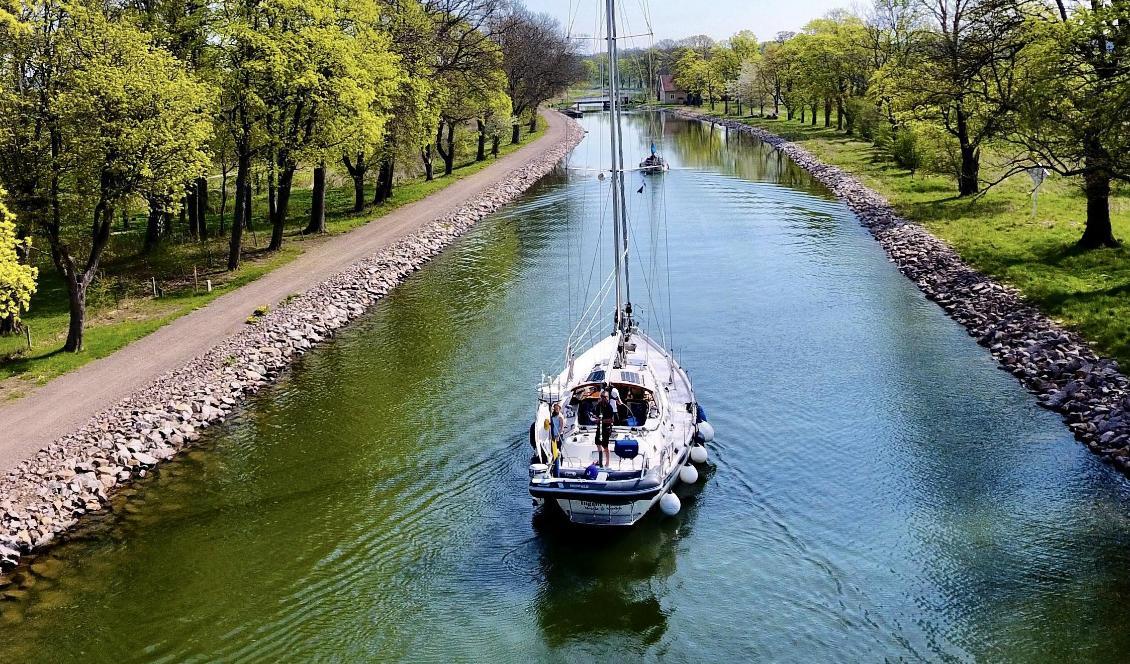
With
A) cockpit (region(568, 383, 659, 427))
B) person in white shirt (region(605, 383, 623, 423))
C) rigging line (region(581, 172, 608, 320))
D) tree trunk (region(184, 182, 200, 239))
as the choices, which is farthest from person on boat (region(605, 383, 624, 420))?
tree trunk (region(184, 182, 200, 239))

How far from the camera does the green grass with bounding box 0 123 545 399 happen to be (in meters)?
34.2

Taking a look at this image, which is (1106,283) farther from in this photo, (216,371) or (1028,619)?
(216,371)

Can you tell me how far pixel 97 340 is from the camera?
3619 cm

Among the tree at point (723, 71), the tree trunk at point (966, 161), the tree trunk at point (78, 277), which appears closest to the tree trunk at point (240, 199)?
the tree trunk at point (78, 277)

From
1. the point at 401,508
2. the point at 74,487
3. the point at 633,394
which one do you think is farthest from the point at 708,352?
the point at 74,487

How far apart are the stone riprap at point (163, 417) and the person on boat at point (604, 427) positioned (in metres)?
13.7

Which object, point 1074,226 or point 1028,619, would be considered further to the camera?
point 1074,226

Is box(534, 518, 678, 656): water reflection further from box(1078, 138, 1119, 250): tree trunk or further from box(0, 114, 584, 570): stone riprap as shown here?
box(1078, 138, 1119, 250): tree trunk

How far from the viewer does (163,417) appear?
30.0 metres

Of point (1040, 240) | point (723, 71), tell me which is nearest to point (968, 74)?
point (1040, 240)

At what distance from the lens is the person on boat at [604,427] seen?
78.4 ft

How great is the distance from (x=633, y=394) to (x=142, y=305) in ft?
84.2

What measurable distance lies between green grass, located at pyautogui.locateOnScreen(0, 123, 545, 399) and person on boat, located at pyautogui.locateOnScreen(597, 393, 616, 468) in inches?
783

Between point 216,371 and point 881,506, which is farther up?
point 216,371
